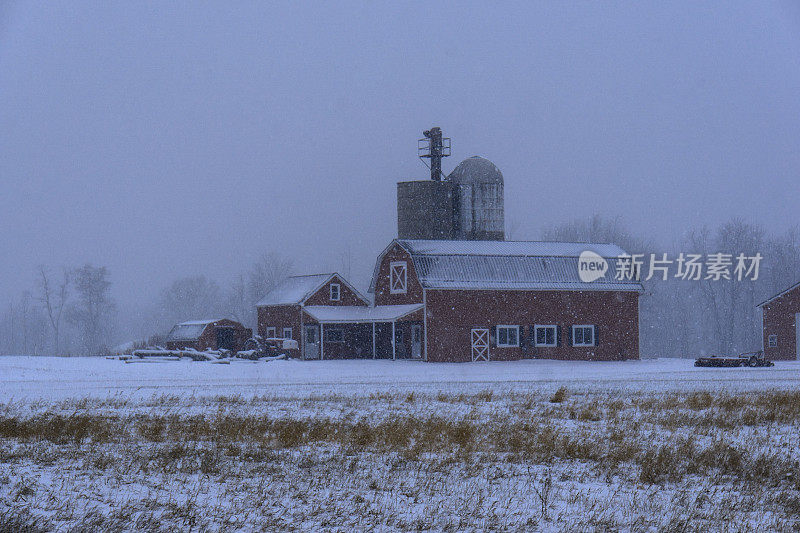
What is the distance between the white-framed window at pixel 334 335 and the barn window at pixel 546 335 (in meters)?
11.4

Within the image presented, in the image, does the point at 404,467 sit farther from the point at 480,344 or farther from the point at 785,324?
the point at 785,324

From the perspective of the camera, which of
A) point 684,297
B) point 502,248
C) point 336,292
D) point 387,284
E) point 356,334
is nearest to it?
point 502,248

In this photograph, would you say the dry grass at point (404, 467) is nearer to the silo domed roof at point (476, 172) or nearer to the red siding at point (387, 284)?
the red siding at point (387, 284)

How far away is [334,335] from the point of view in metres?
51.7

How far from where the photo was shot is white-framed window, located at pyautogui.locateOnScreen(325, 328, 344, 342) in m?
51.5

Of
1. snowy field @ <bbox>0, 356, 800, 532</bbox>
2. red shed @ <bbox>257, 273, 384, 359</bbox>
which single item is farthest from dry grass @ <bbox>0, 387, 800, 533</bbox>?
red shed @ <bbox>257, 273, 384, 359</bbox>

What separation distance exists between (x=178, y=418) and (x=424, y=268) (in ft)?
105

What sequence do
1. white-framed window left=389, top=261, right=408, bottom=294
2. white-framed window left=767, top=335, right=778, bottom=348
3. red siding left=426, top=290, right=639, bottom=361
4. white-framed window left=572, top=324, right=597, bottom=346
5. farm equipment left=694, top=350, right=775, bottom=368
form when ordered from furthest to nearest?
white-framed window left=767, top=335, right=778, bottom=348
white-framed window left=389, top=261, right=408, bottom=294
white-framed window left=572, top=324, right=597, bottom=346
red siding left=426, top=290, right=639, bottom=361
farm equipment left=694, top=350, right=775, bottom=368

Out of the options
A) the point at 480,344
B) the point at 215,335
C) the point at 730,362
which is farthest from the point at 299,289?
the point at 730,362

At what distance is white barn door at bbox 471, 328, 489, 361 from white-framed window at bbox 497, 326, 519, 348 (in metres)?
0.76

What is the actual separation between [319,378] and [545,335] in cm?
1906

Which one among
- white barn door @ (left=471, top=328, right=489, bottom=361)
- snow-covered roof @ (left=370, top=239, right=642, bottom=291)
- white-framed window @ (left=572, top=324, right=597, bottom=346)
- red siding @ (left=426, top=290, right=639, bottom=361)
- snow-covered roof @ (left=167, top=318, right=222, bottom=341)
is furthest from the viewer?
snow-covered roof @ (left=167, top=318, right=222, bottom=341)

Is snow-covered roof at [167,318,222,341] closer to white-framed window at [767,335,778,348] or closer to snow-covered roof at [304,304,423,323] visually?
snow-covered roof at [304,304,423,323]

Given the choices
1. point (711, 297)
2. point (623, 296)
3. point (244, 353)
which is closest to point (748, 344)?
point (711, 297)
